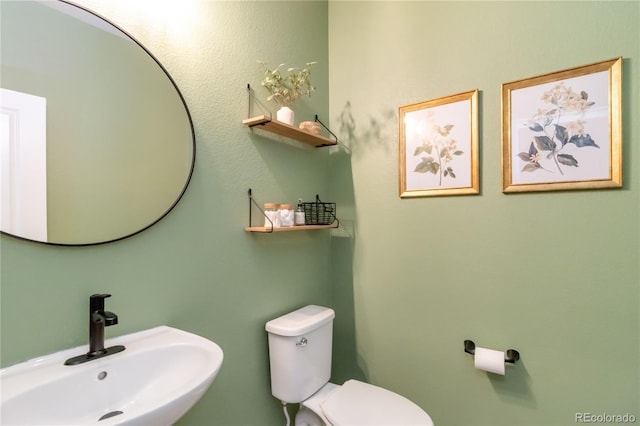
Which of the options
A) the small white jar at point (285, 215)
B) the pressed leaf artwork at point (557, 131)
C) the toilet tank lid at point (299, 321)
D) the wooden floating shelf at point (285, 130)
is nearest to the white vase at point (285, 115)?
the wooden floating shelf at point (285, 130)

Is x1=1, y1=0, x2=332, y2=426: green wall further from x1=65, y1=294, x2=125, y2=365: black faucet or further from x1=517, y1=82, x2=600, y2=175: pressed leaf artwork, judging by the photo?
x1=517, y1=82, x2=600, y2=175: pressed leaf artwork

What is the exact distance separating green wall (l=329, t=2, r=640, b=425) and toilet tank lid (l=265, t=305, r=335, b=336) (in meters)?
0.36

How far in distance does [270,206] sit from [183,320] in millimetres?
595

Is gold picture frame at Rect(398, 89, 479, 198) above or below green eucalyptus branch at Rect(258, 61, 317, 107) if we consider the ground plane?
below

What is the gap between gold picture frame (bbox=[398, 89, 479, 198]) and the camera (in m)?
1.45

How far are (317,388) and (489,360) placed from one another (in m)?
0.82

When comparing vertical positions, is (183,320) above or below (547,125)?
below

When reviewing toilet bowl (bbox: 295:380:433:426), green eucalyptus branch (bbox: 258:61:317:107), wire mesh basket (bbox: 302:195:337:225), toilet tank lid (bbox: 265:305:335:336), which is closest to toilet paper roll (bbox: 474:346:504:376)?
toilet bowl (bbox: 295:380:433:426)

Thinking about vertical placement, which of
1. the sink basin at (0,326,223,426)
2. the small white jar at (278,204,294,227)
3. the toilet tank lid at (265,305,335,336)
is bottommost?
the toilet tank lid at (265,305,335,336)

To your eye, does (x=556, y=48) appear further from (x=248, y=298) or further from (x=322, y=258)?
(x=248, y=298)

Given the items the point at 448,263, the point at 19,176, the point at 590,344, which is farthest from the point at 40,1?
the point at 590,344

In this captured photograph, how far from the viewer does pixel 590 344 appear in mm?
1214

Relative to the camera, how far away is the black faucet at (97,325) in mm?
852

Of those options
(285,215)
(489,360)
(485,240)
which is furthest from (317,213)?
(489,360)
